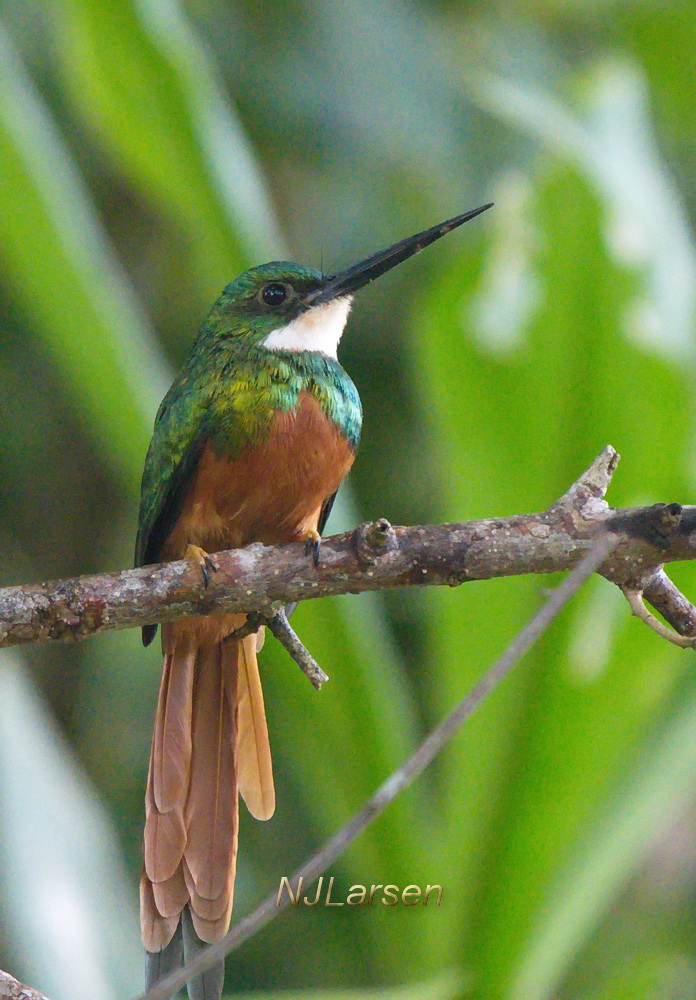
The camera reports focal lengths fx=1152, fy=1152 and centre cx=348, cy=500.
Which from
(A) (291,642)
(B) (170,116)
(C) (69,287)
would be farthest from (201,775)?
(B) (170,116)

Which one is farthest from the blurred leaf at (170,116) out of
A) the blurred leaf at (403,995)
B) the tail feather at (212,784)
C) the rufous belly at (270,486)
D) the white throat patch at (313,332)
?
the blurred leaf at (403,995)

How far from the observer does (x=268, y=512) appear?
1.97 m

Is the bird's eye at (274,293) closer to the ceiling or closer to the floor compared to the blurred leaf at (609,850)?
closer to the ceiling

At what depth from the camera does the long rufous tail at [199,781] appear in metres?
1.83

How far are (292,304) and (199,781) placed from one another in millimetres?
888

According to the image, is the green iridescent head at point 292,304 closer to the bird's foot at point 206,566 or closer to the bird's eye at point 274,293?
the bird's eye at point 274,293

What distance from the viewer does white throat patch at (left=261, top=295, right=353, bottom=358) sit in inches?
81.8

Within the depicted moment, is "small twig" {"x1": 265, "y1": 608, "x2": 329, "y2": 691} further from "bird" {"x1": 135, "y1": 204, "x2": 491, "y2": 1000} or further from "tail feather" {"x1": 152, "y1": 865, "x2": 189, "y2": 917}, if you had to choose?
"tail feather" {"x1": 152, "y1": 865, "x2": 189, "y2": 917}

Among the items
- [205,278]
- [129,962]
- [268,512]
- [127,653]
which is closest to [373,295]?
[205,278]

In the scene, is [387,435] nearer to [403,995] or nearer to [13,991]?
[403,995]

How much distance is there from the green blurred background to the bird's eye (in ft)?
1.48

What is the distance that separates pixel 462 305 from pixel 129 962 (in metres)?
1.70

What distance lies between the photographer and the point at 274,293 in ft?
7.27

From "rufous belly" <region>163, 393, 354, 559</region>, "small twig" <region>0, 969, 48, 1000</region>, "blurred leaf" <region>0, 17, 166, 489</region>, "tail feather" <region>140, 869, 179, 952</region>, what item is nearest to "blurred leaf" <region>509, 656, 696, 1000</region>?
"tail feather" <region>140, 869, 179, 952</region>
